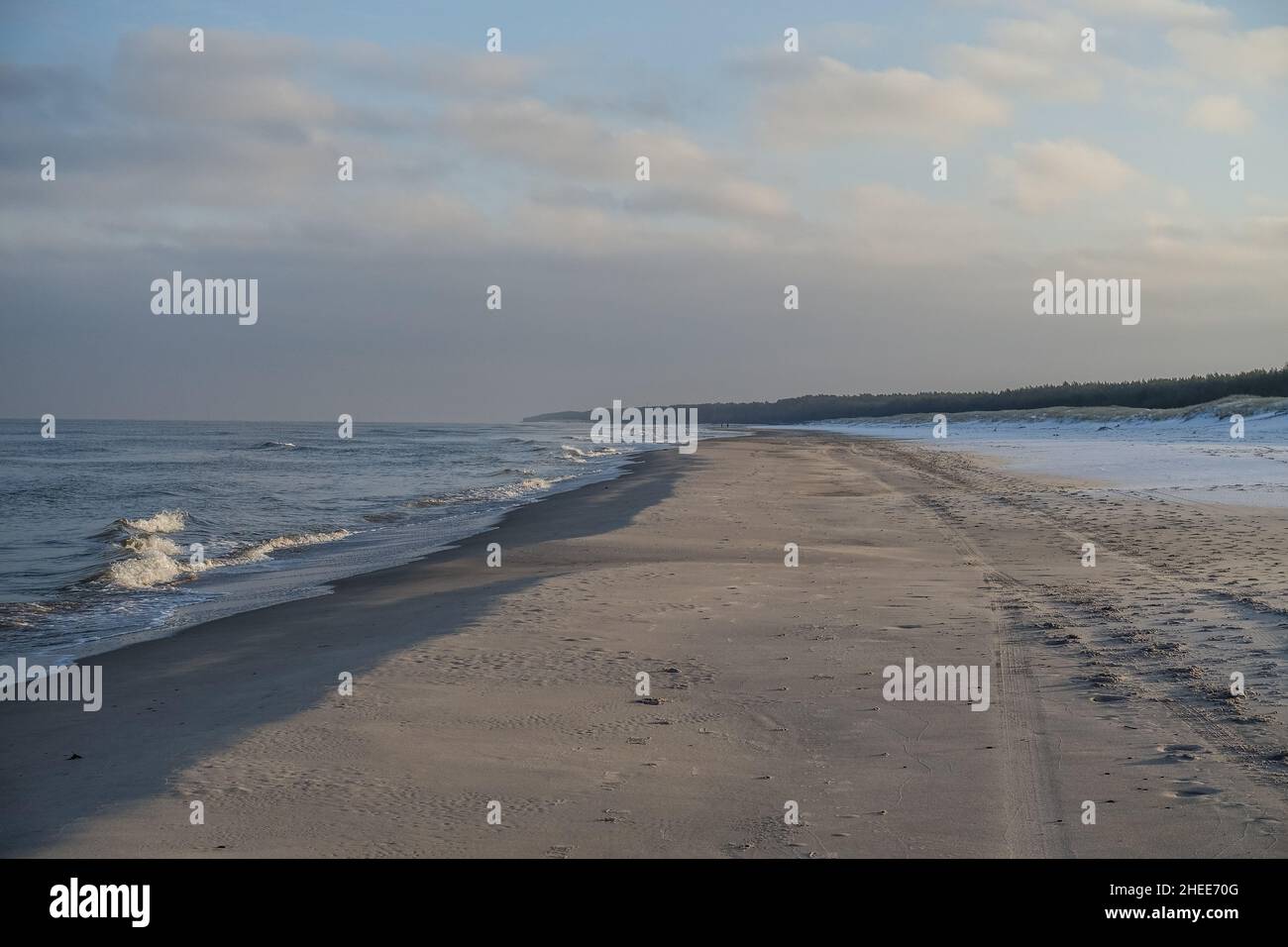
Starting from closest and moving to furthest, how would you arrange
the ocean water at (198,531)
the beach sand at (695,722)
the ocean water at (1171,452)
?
the beach sand at (695,722) → the ocean water at (198,531) → the ocean water at (1171,452)

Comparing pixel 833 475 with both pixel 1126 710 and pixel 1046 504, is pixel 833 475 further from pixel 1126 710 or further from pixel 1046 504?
pixel 1126 710

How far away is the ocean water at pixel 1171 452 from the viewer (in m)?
22.1

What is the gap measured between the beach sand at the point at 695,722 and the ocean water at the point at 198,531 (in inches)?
67.3

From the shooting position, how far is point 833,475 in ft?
103

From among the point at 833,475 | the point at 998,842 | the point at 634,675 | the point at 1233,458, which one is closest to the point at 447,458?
the point at 833,475

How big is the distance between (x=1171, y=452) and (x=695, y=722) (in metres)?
35.6

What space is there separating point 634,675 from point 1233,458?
97.5ft

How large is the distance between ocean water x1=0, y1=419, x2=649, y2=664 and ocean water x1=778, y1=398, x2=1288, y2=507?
15.2m

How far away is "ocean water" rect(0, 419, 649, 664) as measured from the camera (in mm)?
11633

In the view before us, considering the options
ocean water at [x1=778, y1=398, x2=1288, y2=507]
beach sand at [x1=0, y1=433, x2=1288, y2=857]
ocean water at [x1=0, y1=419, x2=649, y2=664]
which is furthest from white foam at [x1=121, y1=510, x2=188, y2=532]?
ocean water at [x1=778, y1=398, x2=1288, y2=507]
